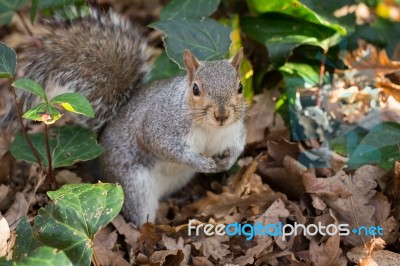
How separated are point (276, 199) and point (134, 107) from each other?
79 centimetres

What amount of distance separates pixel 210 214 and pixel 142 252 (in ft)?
1.19

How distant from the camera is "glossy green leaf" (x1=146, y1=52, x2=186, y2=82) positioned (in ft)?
9.84

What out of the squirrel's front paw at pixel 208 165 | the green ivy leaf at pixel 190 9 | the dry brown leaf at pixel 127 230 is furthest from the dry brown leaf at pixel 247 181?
the green ivy leaf at pixel 190 9

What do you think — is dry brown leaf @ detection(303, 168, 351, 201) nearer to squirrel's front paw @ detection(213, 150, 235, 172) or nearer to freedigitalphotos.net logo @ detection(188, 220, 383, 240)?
freedigitalphotos.net logo @ detection(188, 220, 383, 240)

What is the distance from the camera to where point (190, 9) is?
A: 2.94 m

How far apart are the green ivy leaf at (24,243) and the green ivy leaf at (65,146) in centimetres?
51

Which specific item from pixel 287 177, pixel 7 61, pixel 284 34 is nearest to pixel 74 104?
pixel 7 61

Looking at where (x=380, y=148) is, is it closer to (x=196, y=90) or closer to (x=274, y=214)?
(x=274, y=214)

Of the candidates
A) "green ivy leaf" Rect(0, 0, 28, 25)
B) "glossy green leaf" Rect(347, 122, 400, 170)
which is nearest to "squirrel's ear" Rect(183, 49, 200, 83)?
"glossy green leaf" Rect(347, 122, 400, 170)

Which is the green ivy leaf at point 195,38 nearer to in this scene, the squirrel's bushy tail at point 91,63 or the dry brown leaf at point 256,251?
the squirrel's bushy tail at point 91,63

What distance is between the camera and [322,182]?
8.19 ft

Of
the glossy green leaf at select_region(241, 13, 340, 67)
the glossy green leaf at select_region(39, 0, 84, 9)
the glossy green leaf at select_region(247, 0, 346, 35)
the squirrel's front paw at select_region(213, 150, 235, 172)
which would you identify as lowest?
the squirrel's front paw at select_region(213, 150, 235, 172)

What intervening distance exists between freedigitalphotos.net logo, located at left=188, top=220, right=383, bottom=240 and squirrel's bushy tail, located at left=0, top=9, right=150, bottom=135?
72cm

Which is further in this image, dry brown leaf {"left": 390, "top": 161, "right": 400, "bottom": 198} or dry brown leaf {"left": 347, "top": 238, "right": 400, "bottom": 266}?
dry brown leaf {"left": 390, "top": 161, "right": 400, "bottom": 198}
